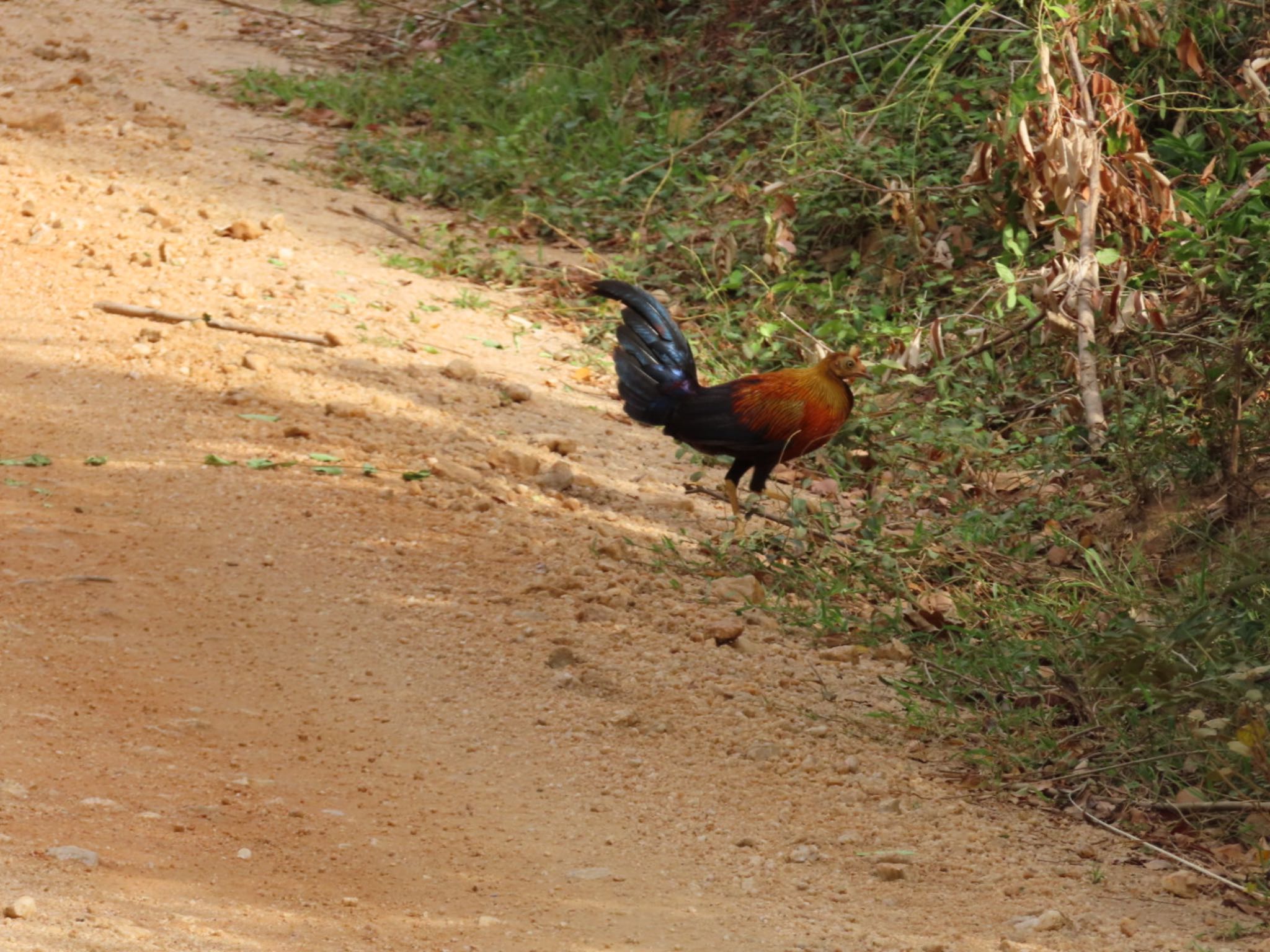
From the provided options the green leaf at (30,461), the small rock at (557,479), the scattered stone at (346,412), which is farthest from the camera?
the scattered stone at (346,412)

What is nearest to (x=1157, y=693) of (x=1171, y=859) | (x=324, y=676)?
(x=1171, y=859)

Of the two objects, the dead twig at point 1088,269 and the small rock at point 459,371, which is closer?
the dead twig at point 1088,269

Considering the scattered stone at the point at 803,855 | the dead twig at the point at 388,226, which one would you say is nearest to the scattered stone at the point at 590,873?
the scattered stone at the point at 803,855

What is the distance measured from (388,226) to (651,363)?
10.3ft

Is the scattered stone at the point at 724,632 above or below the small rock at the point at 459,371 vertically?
above

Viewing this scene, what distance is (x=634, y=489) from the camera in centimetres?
614

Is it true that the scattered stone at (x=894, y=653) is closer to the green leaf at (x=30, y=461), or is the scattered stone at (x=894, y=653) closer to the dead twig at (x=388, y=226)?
the green leaf at (x=30, y=461)

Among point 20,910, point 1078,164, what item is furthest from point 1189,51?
point 20,910

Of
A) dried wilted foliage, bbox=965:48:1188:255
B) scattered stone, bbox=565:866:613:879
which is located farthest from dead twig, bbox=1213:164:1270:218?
scattered stone, bbox=565:866:613:879

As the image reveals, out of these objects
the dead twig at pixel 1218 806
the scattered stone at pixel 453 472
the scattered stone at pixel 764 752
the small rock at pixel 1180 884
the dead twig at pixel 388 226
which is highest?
the dead twig at pixel 1218 806

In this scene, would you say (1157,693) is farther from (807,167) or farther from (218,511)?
(807,167)

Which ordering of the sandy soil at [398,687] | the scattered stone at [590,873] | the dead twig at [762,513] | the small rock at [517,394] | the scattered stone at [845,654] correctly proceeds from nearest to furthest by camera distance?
the sandy soil at [398,687]
the scattered stone at [590,873]
the scattered stone at [845,654]
the dead twig at [762,513]
the small rock at [517,394]

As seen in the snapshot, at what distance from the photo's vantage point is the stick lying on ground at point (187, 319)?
6586 mm

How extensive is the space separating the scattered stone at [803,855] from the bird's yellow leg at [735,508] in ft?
7.03
